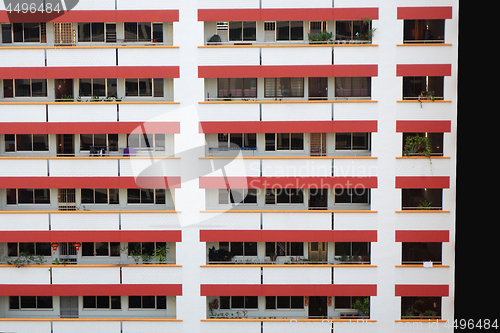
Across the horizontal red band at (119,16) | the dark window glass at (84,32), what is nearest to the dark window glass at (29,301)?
the dark window glass at (84,32)

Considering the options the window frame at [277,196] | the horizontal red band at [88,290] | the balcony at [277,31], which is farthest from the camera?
the window frame at [277,196]

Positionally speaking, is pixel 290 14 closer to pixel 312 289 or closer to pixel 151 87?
pixel 151 87

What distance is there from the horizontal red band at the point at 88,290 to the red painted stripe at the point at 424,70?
41.1 ft

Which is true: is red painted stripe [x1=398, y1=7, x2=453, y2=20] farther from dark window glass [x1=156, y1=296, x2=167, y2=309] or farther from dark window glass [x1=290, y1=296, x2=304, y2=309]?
dark window glass [x1=156, y1=296, x2=167, y2=309]

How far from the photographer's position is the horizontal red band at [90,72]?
17.8m

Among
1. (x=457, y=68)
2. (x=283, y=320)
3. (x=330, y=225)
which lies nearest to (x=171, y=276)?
(x=283, y=320)

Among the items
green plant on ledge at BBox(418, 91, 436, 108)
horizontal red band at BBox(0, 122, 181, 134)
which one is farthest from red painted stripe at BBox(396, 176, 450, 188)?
horizontal red band at BBox(0, 122, 181, 134)

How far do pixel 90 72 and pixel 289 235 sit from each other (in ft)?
34.2

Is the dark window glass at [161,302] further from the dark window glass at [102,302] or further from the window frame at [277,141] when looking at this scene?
the window frame at [277,141]

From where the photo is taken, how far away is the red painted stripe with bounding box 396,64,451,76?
695 inches

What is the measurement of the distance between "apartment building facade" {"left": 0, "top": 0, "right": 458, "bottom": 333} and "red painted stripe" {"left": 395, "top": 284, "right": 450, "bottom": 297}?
0.06m

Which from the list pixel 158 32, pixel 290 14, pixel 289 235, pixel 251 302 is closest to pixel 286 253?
pixel 289 235

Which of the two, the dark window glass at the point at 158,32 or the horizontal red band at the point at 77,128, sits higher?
the dark window glass at the point at 158,32

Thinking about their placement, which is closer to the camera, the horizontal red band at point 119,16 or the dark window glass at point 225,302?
the horizontal red band at point 119,16
